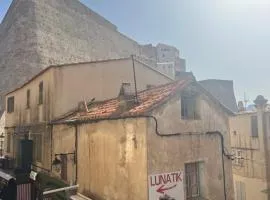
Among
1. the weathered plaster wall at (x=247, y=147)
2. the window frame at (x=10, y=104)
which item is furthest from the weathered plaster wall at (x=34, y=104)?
the weathered plaster wall at (x=247, y=147)

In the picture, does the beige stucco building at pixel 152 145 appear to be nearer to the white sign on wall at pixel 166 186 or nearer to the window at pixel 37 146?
the white sign on wall at pixel 166 186

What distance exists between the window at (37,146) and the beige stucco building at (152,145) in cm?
334

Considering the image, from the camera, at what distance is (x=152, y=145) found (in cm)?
830

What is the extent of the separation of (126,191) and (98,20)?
36.4 meters

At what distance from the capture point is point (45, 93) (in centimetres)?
1372

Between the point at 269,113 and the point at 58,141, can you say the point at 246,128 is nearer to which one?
the point at 269,113

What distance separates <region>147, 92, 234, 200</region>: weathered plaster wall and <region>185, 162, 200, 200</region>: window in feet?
0.72

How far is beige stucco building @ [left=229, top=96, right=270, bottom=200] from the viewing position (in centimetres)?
1892

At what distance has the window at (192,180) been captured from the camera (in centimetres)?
938

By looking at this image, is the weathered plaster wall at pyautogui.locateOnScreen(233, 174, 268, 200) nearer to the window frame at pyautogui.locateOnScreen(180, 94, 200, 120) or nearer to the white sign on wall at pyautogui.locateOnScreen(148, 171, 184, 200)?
the window frame at pyautogui.locateOnScreen(180, 94, 200, 120)

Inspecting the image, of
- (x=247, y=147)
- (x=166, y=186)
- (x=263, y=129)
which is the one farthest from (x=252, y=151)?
(x=166, y=186)

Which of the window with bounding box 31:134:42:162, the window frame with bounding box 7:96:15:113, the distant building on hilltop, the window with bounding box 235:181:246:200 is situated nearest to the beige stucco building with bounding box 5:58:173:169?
the window with bounding box 31:134:42:162

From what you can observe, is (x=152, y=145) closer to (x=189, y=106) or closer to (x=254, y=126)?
(x=189, y=106)

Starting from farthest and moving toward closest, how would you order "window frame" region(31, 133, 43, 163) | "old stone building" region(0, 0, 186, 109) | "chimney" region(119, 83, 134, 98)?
1. "old stone building" region(0, 0, 186, 109)
2. "window frame" region(31, 133, 43, 163)
3. "chimney" region(119, 83, 134, 98)
